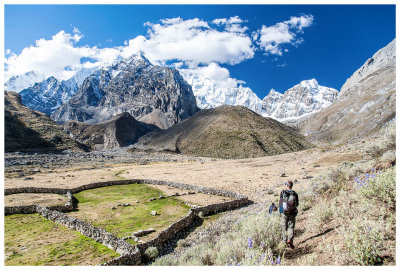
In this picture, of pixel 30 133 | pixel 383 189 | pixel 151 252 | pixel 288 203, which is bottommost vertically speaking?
pixel 151 252

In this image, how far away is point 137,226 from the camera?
1716cm

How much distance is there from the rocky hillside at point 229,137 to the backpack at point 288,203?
287ft

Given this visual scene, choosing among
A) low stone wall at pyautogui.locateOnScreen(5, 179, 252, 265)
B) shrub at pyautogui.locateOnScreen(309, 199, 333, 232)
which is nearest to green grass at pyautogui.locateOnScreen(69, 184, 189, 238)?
low stone wall at pyautogui.locateOnScreen(5, 179, 252, 265)

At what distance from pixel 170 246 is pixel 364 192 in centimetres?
1112

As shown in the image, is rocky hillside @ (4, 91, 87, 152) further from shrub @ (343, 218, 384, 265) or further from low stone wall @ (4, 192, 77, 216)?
shrub @ (343, 218, 384, 265)

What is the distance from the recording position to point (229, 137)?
10981 centimetres

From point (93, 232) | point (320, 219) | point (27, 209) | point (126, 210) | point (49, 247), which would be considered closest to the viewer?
point (320, 219)

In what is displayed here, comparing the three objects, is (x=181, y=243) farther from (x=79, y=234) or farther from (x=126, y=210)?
(x=126, y=210)

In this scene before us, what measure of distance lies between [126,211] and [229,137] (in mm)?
90966

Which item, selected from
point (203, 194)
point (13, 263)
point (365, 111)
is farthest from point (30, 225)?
point (365, 111)

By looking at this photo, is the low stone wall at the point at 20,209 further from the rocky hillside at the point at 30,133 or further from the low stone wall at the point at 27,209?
the rocky hillside at the point at 30,133

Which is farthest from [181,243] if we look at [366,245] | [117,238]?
[366,245]

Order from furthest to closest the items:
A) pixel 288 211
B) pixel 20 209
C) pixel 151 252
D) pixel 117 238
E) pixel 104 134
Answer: pixel 104 134
pixel 20 209
pixel 117 238
pixel 151 252
pixel 288 211

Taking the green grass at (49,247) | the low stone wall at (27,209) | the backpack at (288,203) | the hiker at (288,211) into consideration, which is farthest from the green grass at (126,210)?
the backpack at (288,203)
